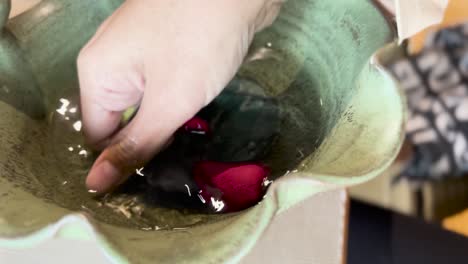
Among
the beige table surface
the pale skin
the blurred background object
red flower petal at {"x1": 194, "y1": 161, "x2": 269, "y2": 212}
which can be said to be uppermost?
the pale skin

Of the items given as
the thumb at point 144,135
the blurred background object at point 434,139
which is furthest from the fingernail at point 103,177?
the blurred background object at point 434,139

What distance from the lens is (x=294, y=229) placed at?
372 millimetres

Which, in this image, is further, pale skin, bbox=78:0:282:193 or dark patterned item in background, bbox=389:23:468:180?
dark patterned item in background, bbox=389:23:468:180

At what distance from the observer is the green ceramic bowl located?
0.20m

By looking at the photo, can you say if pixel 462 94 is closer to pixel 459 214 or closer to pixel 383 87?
pixel 459 214

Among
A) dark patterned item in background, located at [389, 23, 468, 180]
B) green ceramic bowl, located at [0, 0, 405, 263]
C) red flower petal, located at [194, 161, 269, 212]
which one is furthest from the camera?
dark patterned item in background, located at [389, 23, 468, 180]

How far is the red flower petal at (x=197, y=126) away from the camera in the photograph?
34 centimetres

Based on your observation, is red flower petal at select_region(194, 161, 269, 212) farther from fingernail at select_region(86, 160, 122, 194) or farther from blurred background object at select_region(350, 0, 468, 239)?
blurred background object at select_region(350, 0, 468, 239)

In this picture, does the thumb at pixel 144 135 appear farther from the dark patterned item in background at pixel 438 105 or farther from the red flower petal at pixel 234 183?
the dark patterned item in background at pixel 438 105

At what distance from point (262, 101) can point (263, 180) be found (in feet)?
0.28

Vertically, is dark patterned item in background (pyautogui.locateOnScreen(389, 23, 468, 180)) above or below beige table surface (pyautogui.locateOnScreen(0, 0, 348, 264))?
below

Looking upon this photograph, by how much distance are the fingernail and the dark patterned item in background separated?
0.37 metres

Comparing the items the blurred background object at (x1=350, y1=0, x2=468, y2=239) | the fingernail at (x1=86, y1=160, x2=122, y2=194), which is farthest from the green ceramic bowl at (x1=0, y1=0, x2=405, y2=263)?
the blurred background object at (x1=350, y1=0, x2=468, y2=239)

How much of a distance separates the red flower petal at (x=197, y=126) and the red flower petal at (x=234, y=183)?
0.03m
